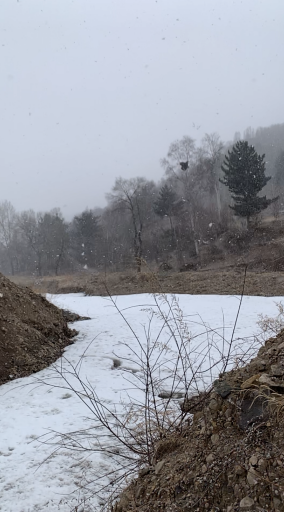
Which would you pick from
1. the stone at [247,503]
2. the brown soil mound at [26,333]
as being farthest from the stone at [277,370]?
the brown soil mound at [26,333]

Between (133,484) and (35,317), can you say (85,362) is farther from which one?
(133,484)

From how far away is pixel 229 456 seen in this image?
1637 millimetres

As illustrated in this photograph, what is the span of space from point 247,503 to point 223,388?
756mm

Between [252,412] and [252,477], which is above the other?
[252,412]

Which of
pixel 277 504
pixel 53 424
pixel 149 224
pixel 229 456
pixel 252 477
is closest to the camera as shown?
pixel 277 504

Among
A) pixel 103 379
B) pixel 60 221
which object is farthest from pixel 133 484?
pixel 60 221

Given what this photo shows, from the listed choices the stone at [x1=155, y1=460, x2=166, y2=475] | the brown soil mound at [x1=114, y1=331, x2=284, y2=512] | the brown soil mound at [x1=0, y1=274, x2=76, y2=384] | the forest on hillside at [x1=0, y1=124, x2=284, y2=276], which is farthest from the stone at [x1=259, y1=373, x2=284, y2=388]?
the forest on hillside at [x1=0, y1=124, x2=284, y2=276]

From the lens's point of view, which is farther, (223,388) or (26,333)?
(26,333)

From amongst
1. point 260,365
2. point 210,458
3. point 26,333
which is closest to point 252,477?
point 210,458

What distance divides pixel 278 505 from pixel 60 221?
159ft

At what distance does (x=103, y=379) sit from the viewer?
17.0ft

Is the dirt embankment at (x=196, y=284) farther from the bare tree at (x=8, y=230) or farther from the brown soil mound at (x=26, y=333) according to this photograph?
the bare tree at (x=8, y=230)

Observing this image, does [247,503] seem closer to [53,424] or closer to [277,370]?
[277,370]

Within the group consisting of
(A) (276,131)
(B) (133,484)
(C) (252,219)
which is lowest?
(B) (133,484)
